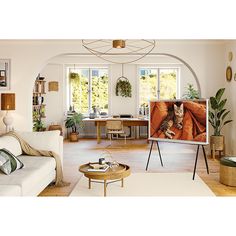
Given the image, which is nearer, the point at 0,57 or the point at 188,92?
the point at 0,57

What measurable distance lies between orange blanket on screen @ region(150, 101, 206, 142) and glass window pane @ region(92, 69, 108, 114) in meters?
4.84

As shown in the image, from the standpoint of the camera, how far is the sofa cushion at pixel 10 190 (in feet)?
10.3

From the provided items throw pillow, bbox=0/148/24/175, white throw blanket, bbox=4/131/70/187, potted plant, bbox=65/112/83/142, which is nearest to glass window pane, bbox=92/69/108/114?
potted plant, bbox=65/112/83/142

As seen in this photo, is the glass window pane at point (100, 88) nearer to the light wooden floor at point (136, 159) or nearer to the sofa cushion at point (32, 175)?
the light wooden floor at point (136, 159)

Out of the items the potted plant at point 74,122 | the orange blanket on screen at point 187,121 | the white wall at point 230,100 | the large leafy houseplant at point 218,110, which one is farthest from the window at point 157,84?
the orange blanket on screen at point 187,121

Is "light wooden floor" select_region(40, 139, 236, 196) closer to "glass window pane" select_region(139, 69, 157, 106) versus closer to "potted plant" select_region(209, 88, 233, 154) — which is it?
"potted plant" select_region(209, 88, 233, 154)

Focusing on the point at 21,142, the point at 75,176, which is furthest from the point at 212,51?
the point at 21,142

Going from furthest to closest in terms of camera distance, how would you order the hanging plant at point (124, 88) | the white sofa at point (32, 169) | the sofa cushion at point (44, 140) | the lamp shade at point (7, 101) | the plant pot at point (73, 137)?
the hanging plant at point (124, 88), the plant pot at point (73, 137), the lamp shade at point (7, 101), the sofa cushion at point (44, 140), the white sofa at point (32, 169)

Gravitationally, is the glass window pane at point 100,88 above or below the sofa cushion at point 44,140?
above

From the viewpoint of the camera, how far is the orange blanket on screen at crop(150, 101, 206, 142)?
18.0 feet

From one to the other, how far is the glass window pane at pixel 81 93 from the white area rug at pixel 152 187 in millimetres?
5727
